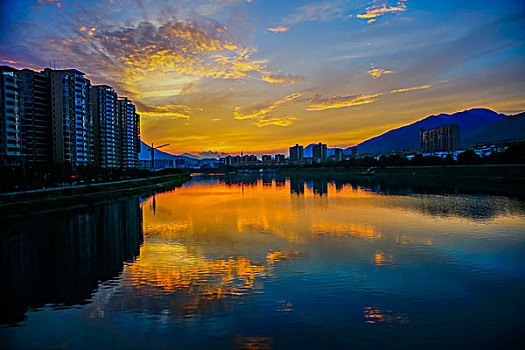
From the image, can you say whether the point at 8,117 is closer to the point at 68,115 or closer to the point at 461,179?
the point at 68,115

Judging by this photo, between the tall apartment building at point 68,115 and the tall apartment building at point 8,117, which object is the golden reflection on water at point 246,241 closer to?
the tall apartment building at point 8,117

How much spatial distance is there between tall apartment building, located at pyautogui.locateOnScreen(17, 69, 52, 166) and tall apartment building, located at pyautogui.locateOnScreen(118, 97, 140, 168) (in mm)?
29262

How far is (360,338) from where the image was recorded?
7.30 m

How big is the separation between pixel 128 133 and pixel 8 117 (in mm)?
49483

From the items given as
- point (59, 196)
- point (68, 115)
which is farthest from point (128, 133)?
point (59, 196)

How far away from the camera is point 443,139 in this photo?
540 ft

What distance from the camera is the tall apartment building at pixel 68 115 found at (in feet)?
207

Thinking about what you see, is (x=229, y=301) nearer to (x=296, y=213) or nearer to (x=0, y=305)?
(x=0, y=305)

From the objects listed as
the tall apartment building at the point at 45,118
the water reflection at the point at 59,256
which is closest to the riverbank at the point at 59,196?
the water reflection at the point at 59,256

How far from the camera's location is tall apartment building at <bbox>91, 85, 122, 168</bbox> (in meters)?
80.2

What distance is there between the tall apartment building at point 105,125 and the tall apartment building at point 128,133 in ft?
Result: 20.9

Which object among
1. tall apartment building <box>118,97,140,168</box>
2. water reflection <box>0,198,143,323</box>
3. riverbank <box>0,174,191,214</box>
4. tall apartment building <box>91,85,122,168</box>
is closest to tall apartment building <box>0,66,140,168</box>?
tall apartment building <box>91,85,122,168</box>

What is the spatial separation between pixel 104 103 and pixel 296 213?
73.4 metres

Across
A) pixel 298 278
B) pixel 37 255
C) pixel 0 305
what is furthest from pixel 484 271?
pixel 37 255
